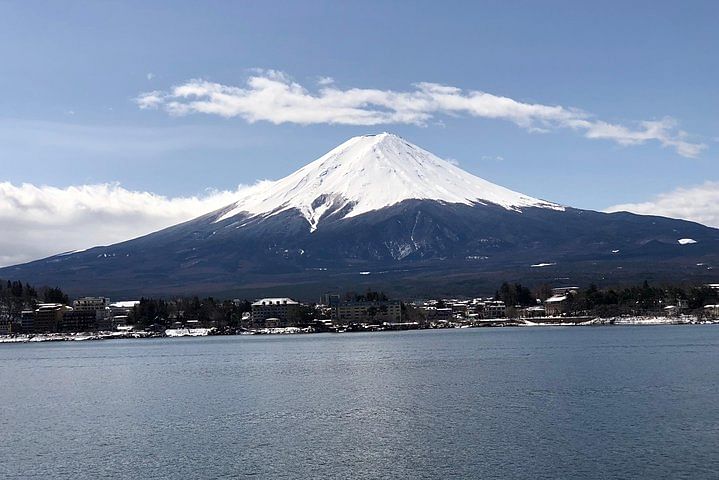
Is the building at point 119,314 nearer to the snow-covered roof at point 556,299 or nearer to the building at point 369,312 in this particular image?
the building at point 369,312

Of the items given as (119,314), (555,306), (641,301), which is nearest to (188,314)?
(119,314)

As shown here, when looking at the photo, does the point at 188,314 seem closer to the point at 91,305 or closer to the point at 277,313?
the point at 277,313

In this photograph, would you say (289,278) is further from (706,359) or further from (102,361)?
(706,359)

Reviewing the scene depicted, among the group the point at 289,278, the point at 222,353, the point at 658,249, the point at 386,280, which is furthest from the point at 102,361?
the point at 658,249

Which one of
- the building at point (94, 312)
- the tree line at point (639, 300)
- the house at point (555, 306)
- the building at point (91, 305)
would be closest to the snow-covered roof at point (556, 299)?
the house at point (555, 306)

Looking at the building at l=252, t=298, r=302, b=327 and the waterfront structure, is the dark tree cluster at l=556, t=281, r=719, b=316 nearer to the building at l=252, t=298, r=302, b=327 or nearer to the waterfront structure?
the building at l=252, t=298, r=302, b=327

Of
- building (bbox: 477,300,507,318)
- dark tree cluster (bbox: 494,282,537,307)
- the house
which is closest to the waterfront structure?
building (bbox: 477,300,507,318)
